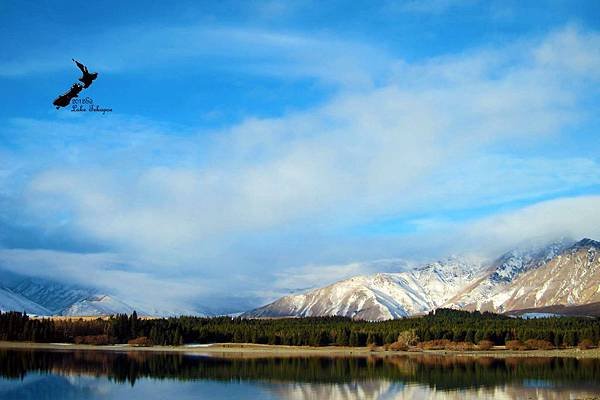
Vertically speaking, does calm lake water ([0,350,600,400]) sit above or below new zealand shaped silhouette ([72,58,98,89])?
below

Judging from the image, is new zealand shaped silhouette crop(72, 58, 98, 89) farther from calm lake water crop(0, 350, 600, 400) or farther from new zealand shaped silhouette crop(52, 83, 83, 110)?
calm lake water crop(0, 350, 600, 400)

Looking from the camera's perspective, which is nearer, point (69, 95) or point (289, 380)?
point (69, 95)

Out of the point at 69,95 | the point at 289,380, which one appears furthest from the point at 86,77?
the point at 289,380

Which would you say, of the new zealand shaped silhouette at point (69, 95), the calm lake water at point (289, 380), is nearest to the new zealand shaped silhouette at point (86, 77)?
the new zealand shaped silhouette at point (69, 95)

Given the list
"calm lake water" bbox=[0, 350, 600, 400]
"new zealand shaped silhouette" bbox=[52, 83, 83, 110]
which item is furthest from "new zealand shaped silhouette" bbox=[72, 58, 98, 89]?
"calm lake water" bbox=[0, 350, 600, 400]

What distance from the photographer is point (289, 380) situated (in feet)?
370

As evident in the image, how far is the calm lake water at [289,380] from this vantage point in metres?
92.7

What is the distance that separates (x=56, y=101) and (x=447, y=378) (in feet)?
284

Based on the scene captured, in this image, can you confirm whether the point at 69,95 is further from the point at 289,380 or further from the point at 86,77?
the point at 289,380

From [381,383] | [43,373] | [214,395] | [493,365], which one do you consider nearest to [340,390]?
[381,383]

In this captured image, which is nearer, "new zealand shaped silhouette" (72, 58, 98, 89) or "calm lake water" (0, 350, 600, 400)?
"new zealand shaped silhouette" (72, 58, 98, 89)

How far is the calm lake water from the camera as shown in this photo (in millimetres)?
92688

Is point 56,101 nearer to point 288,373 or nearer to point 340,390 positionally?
point 340,390

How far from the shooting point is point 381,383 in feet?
361
